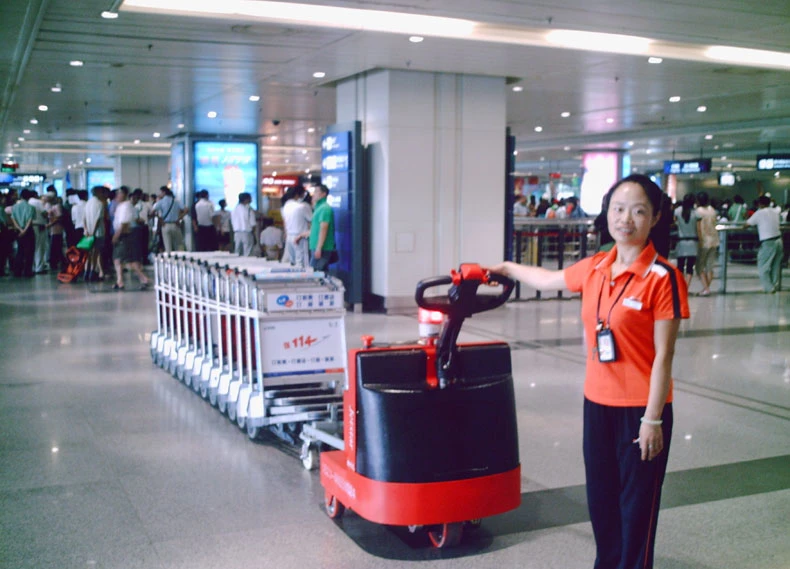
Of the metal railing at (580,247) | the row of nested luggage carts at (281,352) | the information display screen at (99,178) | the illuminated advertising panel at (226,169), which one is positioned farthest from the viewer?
the information display screen at (99,178)

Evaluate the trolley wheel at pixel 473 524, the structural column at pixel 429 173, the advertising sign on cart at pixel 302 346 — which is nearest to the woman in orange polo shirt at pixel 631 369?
the trolley wheel at pixel 473 524

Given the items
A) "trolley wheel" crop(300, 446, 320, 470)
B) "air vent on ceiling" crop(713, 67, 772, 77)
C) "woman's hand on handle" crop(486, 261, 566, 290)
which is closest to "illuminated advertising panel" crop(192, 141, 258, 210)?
"air vent on ceiling" crop(713, 67, 772, 77)

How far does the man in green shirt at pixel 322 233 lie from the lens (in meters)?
11.0

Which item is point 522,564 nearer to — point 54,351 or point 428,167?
point 54,351

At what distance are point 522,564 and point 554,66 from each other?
29.5 ft

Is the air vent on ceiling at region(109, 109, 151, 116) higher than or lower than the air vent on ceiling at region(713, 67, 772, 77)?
higher

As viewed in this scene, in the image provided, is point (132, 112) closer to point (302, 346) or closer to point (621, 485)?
point (302, 346)

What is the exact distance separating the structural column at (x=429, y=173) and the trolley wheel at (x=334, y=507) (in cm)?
740

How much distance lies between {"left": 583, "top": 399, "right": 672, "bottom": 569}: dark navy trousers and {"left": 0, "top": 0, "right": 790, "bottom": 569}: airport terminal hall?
0.01 metres

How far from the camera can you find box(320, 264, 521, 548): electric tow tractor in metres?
3.42

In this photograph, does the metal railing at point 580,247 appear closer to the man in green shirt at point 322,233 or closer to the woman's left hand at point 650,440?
the man in green shirt at point 322,233

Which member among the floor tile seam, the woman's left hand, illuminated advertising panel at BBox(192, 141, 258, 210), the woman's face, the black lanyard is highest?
illuminated advertising panel at BBox(192, 141, 258, 210)

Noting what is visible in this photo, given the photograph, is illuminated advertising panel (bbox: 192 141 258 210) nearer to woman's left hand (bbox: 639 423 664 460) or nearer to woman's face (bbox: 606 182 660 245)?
woman's face (bbox: 606 182 660 245)

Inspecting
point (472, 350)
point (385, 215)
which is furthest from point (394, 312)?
point (472, 350)
